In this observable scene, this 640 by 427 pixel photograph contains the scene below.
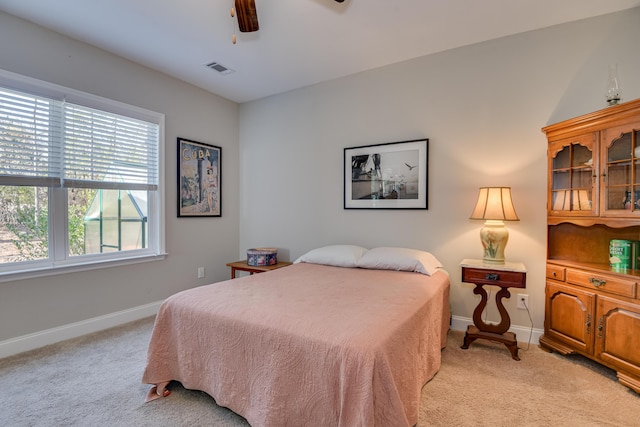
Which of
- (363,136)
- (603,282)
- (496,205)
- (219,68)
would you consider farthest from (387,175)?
(219,68)

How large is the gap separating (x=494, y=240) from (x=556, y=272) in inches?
19.9

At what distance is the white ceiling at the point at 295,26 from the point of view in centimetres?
219

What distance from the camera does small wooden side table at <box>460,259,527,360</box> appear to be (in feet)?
7.36

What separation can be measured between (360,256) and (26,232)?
2838 mm

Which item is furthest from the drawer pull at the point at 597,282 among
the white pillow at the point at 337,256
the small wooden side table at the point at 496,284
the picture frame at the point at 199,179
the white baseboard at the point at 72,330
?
the white baseboard at the point at 72,330

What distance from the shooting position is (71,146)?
2629mm

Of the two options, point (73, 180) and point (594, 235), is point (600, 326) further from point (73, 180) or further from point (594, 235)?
point (73, 180)

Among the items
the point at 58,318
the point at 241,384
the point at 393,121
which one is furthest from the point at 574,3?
the point at 58,318

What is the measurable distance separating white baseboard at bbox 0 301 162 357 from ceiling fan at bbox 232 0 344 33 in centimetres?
285

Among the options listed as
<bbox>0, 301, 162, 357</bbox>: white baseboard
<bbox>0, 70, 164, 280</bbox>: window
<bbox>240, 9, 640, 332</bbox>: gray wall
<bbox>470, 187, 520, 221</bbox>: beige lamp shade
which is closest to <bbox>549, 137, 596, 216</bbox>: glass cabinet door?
<bbox>240, 9, 640, 332</bbox>: gray wall

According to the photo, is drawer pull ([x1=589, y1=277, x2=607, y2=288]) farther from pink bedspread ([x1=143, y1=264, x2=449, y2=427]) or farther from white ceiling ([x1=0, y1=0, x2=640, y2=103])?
white ceiling ([x1=0, y1=0, x2=640, y2=103])

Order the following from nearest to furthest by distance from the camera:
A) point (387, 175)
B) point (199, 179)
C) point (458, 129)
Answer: point (458, 129), point (387, 175), point (199, 179)

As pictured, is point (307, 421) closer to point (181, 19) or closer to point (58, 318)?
point (58, 318)

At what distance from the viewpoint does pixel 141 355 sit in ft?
7.68
